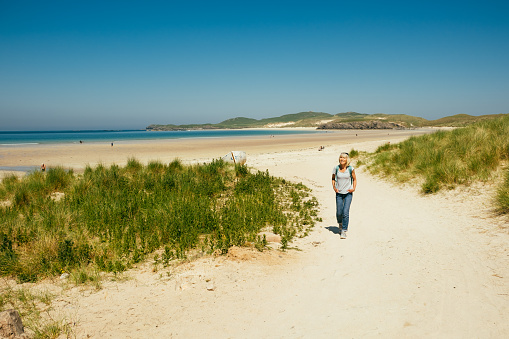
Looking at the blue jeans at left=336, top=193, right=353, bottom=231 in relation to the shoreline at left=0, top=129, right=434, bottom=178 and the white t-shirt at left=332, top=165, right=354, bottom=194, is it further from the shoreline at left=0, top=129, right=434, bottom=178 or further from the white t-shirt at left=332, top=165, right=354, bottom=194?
the shoreline at left=0, top=129, right=434, bottom=178

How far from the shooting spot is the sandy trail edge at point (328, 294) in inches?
131

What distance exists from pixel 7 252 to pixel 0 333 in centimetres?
288

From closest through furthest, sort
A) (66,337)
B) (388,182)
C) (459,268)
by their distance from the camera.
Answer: (66,337) → (459,268) → (388,182)

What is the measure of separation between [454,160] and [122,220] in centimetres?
1109

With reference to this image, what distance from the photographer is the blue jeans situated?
6.36 meters

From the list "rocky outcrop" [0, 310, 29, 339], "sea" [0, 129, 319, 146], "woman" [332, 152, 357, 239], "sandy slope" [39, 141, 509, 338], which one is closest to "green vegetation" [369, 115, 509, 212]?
"sandy slope" [39, 141, 509, 338]

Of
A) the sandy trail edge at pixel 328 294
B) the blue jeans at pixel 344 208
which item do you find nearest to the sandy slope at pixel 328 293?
the sandy trail edge at pixel 328 294

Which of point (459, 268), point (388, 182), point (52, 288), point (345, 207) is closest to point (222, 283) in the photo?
point (52, 288)

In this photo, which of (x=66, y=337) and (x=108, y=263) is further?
(x=108, y=263)

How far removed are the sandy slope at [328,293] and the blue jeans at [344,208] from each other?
0.39 m

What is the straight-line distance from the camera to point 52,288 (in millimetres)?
4285

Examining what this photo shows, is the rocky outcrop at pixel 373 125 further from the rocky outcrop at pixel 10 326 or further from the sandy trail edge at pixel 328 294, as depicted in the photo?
the rocky outcrop at pixel 10 326

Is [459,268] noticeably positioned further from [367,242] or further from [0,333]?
[0,333]

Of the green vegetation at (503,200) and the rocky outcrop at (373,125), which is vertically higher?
the rocky outcrop at (373,125)
